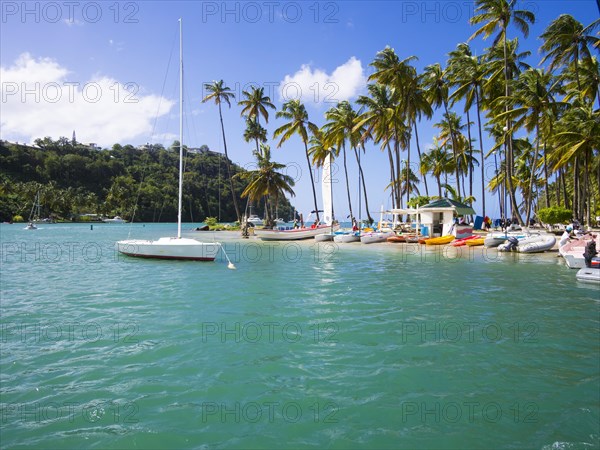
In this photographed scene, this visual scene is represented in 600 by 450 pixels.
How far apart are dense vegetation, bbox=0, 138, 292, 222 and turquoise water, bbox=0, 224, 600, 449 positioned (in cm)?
9907

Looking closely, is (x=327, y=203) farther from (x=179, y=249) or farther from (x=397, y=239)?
(x=179, y=249)

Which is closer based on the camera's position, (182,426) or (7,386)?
(182,426)

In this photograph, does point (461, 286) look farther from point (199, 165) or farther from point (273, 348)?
point (199, 165)

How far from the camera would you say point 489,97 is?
140ft

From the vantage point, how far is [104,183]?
467 feet

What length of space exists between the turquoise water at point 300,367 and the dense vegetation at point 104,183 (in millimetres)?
99066

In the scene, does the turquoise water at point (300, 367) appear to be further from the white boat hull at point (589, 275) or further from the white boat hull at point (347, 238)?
the white boat hull at point (347, 238)

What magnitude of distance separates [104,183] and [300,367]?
514ft

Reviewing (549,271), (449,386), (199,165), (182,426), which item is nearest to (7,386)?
(182,426)

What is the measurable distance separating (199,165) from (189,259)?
473 ft

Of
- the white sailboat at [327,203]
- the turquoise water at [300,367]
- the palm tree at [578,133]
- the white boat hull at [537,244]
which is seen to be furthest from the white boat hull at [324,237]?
the turquoise water at [300,367]

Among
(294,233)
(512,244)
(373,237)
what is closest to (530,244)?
(512,244)

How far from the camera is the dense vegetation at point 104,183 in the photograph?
112206 millimetres

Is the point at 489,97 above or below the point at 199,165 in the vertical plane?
below
